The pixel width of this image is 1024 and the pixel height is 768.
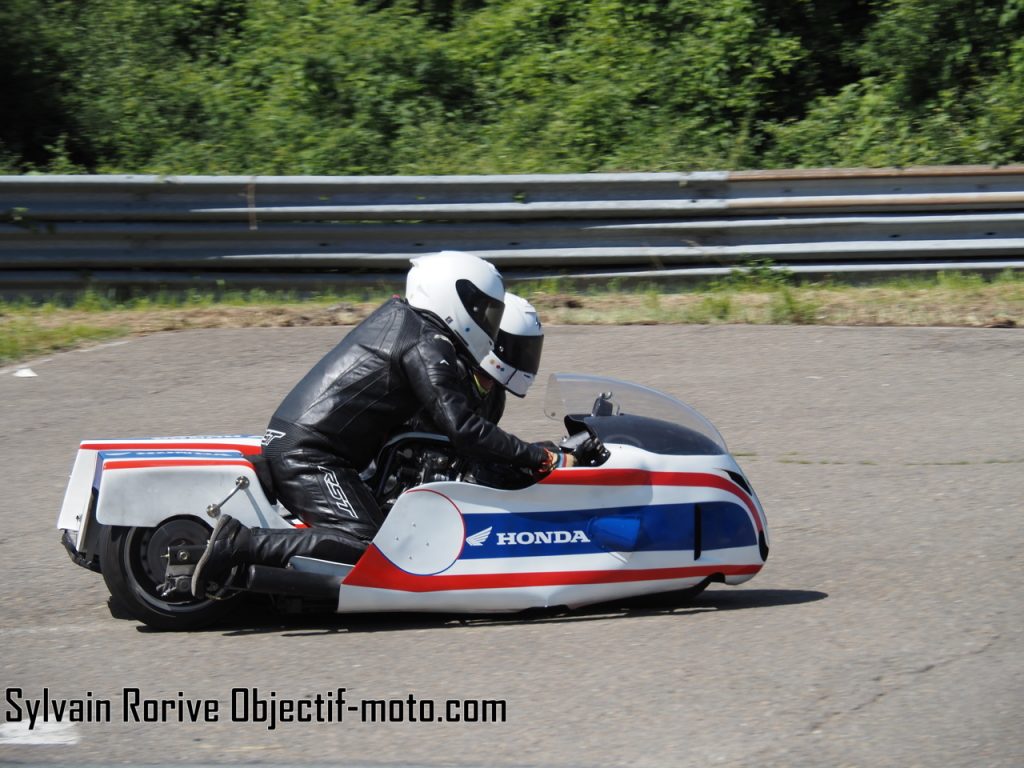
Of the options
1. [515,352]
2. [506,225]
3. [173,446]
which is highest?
[515,352]

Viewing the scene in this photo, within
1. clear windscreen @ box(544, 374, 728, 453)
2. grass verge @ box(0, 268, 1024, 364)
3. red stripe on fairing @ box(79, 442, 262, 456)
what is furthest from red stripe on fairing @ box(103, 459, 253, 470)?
grass verge @ box(0, 268, 1024, 364)

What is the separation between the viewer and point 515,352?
5625 mm

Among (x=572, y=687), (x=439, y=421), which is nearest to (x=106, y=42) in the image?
(x=439, y=421)

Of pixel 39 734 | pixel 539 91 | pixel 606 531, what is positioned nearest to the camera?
pixel 39 734

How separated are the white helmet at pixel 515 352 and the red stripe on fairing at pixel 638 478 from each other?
48 cm

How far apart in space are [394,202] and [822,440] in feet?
15.4

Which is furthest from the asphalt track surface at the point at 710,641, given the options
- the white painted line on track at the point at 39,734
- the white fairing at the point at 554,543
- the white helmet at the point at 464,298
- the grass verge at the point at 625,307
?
the grass verge at the point at 625,307

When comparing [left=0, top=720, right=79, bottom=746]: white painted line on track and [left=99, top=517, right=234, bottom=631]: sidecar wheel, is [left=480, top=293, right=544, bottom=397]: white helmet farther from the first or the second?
[left=0, top=720, right=79, bottom=746]: white painted line on track

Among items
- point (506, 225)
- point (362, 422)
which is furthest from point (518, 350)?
point (506, 225)

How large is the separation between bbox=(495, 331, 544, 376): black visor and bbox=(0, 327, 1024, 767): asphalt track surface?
104cm

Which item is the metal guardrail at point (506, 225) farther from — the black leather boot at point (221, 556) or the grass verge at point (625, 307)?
the black leather boot at point (221, 556)

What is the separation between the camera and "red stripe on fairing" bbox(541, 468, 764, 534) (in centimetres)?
525

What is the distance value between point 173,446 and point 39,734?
4.72 ft

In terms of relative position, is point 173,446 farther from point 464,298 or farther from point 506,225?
point 506,225
